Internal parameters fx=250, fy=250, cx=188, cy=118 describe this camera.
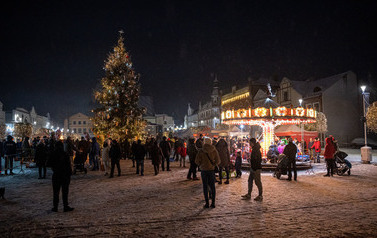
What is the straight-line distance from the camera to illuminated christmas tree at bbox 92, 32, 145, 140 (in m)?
21.5

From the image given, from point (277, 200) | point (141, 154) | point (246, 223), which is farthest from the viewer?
point (141, 154)

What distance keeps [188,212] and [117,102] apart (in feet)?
56.3

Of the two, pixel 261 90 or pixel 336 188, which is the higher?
pixel 261 90

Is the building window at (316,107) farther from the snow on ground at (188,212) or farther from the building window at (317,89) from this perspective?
the snow on ground at (188,212)

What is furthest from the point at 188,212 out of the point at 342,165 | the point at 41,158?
the point at 342,165

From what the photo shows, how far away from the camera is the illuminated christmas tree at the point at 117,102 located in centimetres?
2152

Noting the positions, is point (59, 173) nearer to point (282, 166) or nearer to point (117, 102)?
point (282, 166)

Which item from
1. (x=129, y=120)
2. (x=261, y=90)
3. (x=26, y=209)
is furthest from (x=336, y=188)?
(x=261, y=90)

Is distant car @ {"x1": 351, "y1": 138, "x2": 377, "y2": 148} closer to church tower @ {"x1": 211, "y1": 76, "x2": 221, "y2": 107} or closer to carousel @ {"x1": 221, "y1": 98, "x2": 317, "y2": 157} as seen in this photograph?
carousel @ {"x1": 221, "y1": 98, "x2": 317, "y2": 157}

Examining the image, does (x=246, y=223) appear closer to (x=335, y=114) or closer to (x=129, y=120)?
(x=129, y=120)

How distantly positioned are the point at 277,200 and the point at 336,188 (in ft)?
10.6

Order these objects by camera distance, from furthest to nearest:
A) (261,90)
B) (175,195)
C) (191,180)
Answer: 1. (261,90)
2. (191,180)
3. (175,195)

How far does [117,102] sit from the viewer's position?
71.5 feet

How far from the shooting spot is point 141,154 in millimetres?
12227
